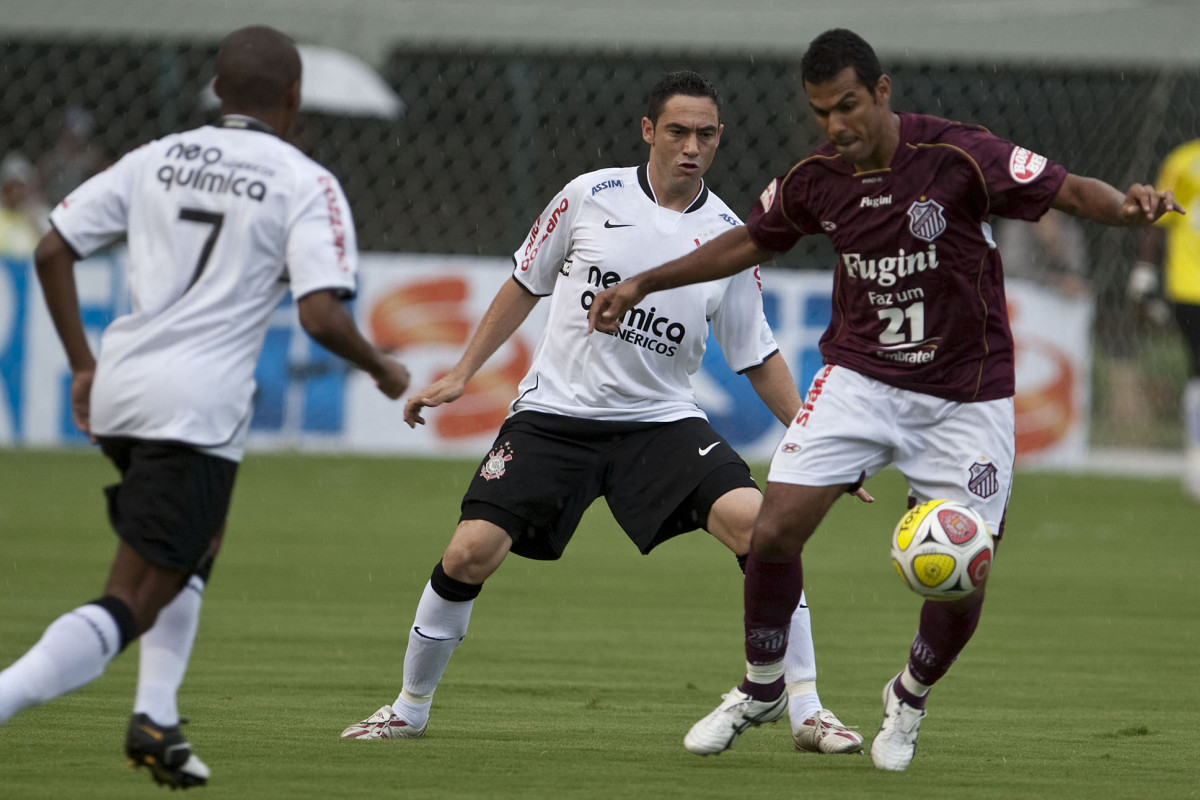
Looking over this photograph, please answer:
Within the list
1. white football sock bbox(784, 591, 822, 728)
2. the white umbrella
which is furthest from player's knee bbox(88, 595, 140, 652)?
the white umbrella

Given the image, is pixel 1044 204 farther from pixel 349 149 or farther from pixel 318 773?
pixel 349 149

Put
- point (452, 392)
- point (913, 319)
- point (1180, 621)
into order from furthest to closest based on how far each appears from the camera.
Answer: point (1180, 621) < point (452, 392) < point (913, 319)

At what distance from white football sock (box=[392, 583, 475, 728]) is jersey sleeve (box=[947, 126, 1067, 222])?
7.00ft

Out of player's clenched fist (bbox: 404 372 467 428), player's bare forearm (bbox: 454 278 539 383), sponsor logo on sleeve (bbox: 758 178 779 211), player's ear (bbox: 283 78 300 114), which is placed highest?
player's ear (bbox: 283 78 300 114)

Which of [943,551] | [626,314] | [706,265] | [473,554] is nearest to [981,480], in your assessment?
[943,551]

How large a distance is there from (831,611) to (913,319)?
3.82 meters

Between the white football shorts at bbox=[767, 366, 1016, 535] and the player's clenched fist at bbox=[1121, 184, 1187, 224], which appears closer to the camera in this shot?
the player's clenched fist at bbox=[1121, 184, 1187, 224]

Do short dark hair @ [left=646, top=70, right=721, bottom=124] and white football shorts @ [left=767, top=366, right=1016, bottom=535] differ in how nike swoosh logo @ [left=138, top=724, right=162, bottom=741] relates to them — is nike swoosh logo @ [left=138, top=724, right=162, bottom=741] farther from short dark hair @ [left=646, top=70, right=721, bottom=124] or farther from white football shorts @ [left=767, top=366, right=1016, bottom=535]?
short dark hair @ [left=646, top=70, right=721, bottom=124]

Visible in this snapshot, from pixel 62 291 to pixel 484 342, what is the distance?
1792 mm

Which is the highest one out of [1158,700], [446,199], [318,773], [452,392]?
[452,392]

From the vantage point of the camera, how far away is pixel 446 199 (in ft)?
57.4

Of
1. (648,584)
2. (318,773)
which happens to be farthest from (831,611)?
(318,773)

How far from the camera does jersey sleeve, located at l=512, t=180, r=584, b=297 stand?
6230 mm

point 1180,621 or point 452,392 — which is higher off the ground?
point 452,392
